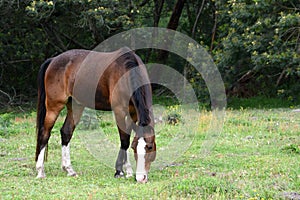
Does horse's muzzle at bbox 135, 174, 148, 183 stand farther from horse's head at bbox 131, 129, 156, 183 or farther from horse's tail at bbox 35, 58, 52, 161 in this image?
horse's tail at bbox 35, 58, 52, 161

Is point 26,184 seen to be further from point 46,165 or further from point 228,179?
point 228,179

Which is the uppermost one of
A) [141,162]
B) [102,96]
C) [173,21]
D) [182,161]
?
[173,21]

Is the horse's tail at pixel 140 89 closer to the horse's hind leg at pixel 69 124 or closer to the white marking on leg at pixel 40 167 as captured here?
the horse's hind leg at pixel 69 124

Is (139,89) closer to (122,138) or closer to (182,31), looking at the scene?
(122,138)

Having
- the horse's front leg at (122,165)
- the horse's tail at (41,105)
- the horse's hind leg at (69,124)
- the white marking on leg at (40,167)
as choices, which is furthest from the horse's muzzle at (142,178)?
the horse's tail at (41,105)

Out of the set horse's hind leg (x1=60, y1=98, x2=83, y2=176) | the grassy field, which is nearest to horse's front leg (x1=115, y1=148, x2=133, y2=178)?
the grassy field

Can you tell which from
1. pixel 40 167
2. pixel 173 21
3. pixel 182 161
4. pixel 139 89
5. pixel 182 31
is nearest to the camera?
pixel 139 89

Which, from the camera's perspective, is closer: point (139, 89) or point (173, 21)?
point (139, 89)

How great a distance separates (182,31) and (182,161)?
13.7 m

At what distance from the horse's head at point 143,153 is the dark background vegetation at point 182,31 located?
7.96 meters

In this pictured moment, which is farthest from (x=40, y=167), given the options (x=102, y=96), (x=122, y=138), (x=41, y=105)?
(x=102, y=96)

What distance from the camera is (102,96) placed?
726cm

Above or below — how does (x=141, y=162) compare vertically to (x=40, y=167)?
above

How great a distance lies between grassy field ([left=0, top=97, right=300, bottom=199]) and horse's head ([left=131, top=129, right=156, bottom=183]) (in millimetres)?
146
